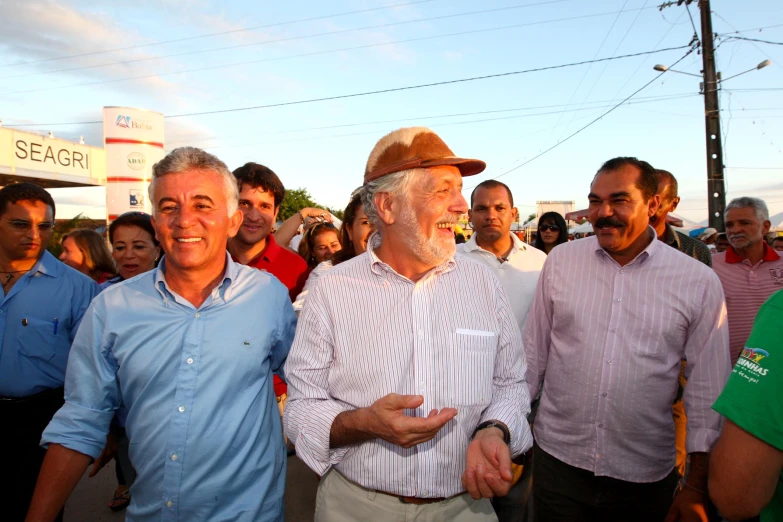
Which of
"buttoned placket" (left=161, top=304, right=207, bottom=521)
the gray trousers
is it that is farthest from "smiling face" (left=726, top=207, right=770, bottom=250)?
"buttoned placket" (left=161, top=304, right=207, bottom=521)

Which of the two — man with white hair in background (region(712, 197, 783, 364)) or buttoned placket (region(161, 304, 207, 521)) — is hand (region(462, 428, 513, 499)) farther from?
man with white hair in background (region(712, 197, 783, 364))

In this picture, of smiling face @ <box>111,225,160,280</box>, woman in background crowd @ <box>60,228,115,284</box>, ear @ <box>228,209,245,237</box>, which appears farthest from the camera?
woman in background crowd @ <box>60,228,115,284</box>

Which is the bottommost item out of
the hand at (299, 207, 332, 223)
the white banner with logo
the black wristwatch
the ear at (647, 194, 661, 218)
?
the black wristwatch

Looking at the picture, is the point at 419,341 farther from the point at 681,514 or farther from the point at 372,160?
the point at 681,514

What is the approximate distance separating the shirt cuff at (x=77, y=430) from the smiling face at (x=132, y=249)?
206 cm

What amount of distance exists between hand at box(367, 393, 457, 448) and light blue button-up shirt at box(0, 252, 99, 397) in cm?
258

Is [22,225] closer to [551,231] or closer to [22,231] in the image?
[22,231]

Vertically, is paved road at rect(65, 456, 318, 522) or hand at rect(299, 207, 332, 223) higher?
hand at rect(299, 207, 332, 223)

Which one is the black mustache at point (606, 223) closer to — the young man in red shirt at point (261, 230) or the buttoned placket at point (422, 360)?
the buttoned placket at point (422, 360)

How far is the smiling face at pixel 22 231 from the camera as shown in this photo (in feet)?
10.2

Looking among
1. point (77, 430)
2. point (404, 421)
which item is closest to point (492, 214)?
point (404, 421)

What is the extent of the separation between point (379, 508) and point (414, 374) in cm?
50

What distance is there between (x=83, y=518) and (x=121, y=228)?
95.5 inches

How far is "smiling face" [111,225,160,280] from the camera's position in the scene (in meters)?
3.81
